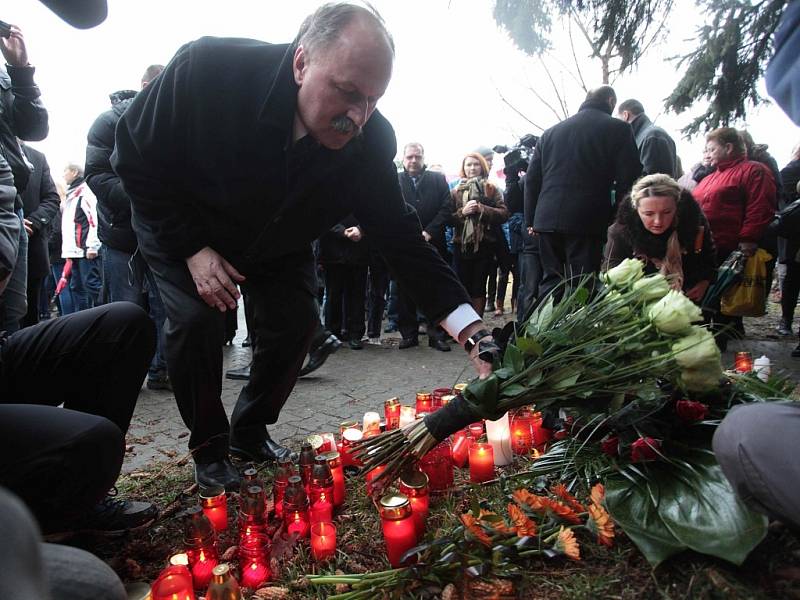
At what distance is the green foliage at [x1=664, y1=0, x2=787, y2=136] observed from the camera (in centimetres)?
171

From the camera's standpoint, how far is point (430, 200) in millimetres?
6547

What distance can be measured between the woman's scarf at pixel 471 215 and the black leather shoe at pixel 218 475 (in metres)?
4.32

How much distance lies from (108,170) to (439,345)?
3.48m

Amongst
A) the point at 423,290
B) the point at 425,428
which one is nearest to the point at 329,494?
the point at 425,428

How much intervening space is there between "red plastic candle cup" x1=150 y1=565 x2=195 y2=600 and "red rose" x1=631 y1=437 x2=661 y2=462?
145 cm

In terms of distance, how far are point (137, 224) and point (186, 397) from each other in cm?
80

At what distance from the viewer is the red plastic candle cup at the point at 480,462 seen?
7.97 feet

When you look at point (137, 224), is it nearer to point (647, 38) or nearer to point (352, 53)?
point (352, 53)

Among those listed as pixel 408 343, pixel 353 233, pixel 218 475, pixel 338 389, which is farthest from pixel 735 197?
pixel 218 475

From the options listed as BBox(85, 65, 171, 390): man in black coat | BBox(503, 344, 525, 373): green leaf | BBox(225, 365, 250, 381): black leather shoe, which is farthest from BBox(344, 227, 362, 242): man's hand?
BBox(503, 344, 525, 373): green leaf

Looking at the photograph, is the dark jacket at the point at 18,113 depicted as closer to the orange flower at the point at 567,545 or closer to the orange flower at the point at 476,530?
the orange flower at the point at 476,530

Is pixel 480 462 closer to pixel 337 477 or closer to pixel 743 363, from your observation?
pixel 337 477

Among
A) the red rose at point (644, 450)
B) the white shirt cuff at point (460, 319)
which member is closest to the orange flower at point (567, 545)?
the red rose at point (644, 450)

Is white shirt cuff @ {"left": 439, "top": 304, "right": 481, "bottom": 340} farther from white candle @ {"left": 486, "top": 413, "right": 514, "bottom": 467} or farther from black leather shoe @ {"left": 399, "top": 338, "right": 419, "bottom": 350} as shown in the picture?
black leather shoe @ {"left": 399, "top": 338, "right": 419, "bottom": 350}
